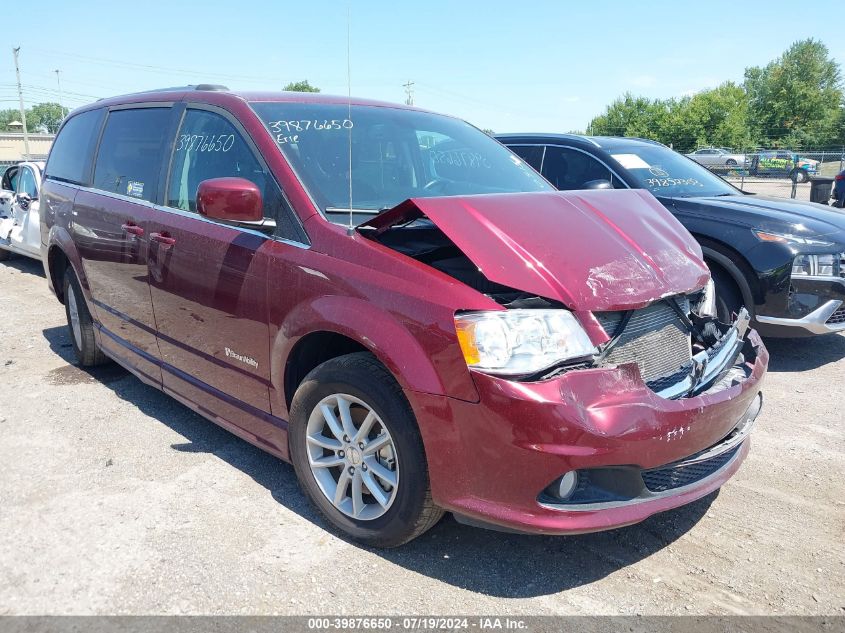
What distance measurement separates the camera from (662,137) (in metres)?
58.8

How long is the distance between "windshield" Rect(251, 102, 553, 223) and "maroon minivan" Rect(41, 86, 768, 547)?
0.01 m

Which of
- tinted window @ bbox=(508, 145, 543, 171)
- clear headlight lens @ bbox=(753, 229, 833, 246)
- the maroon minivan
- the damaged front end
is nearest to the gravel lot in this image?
Answer: the maroon minivan

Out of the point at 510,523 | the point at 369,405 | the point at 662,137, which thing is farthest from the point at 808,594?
the point at 662,137

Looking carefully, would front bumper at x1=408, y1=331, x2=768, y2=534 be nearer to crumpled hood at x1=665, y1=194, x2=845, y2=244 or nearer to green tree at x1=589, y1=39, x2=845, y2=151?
crumpled hood at x1=665, y1=194, x2=845, y2=244

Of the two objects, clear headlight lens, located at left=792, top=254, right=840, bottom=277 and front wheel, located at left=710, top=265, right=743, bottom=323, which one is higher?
clear headlight lens, located at left=792, top=254, right=840, bottom=277

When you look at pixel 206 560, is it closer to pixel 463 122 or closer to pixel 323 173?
pixel 323 173

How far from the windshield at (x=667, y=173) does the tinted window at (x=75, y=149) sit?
4.44 m

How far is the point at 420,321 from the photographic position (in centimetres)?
234

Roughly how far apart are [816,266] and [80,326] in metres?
5.64

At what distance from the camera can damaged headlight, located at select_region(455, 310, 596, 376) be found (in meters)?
2.23

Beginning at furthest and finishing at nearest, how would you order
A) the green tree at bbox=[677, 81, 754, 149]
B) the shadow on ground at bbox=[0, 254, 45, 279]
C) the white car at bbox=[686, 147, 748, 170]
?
the green tree at bbox=[677, 81, 754, 149] → the white car at bbox=[686, 147, 748, 170] → the shadow on ground at bbox=[0, 254, 45, 279]

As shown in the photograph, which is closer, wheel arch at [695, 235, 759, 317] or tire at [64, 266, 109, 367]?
tire at [64, 266, 109, 367]

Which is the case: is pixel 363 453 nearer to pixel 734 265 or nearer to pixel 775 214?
pixel 734 265

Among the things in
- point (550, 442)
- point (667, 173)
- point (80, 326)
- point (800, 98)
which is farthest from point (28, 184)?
point (800, 98)
